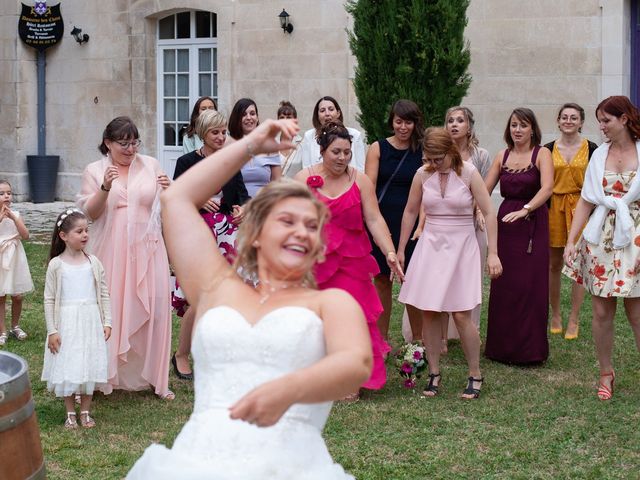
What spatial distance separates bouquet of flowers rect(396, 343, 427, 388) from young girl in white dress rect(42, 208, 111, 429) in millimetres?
2027

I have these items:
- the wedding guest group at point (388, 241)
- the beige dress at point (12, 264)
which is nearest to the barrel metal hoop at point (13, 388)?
the wedding guest group at point (388, 241)

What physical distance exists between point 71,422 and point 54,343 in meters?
0.50

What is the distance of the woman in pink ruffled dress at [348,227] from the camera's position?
6648 mm

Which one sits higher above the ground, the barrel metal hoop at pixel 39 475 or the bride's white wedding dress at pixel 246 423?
the bride's white wedding dress at pixel 246 423

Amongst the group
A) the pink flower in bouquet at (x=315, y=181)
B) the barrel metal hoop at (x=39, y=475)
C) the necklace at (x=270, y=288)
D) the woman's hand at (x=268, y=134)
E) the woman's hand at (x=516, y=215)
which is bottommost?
the barrel metal hoop at (x=39, y=475)

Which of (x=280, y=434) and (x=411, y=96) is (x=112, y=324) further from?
(x=411, y=96)

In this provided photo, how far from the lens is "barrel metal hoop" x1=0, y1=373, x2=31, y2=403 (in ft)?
13.1

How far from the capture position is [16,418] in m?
4.04

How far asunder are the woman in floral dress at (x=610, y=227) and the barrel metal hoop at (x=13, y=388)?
391 cm

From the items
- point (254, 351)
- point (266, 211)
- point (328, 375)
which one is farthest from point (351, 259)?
point (328, 375)

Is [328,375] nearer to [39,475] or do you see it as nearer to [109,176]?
[39,475]

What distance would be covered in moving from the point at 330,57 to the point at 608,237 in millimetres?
9578

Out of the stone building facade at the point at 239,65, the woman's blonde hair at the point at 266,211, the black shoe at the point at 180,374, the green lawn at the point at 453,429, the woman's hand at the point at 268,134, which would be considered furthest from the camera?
the stone building facade at the point at 239,65

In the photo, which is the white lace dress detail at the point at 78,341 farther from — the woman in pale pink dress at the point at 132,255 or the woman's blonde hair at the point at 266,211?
the woman's blonde hair at the point at 266,211
